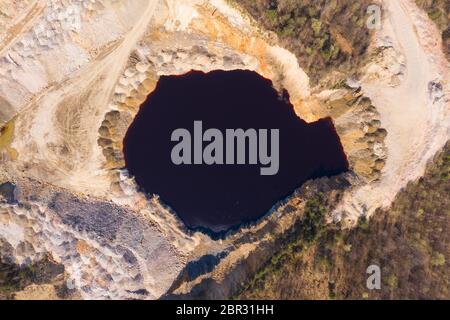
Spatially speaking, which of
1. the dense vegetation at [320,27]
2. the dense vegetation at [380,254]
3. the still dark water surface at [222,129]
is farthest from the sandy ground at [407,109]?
the still dark water surface at [222,129]

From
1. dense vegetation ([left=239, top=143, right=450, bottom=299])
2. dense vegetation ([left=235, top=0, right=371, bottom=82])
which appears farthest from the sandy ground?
dense vegetation ([left=235, top=0, right=371, bottom=82])

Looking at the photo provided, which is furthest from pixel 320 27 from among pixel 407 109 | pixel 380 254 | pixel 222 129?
pixel 380 254

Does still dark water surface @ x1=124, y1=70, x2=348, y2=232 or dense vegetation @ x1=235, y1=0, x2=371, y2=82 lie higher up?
dense vegetation @ x1=235, y1=0, x2=371, y2=82

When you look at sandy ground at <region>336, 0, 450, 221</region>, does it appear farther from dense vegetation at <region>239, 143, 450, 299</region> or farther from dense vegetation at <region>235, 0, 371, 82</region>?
dense vegetation at <region>235, 0, 371, 82</region>

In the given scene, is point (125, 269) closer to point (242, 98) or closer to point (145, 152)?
point (145, 152)

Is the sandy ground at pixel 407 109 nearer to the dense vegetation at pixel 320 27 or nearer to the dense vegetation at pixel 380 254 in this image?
the dense vegetation at pixel 380 254

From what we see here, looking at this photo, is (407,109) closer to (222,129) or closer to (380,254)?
(380,254)
